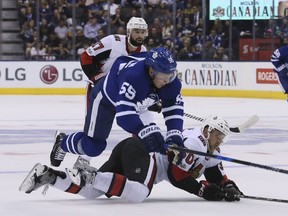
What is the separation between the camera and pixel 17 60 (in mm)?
19344

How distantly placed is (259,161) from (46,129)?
390 cm

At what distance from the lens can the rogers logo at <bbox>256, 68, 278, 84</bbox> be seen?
699 inches

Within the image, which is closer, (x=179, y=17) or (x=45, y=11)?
(x=179, y=17)

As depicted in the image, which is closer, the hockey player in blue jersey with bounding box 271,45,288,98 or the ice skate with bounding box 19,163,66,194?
the ice skate with bounding box 19,163,66,194

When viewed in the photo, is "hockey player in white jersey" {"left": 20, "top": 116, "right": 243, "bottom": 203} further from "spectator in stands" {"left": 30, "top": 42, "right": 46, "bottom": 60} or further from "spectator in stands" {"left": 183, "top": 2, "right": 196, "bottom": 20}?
"spectator in stands" {"left": 30, "top": 42, "right": 46, "bottom": 60}

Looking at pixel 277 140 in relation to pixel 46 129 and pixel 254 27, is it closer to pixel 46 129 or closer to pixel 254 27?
pixel 46 129

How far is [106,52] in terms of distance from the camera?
833cm

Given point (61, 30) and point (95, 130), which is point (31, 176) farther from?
point (61, 30)

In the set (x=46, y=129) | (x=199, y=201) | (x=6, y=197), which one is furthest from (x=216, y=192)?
(x=46, y=129)

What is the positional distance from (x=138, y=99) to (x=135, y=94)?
51 millimetres

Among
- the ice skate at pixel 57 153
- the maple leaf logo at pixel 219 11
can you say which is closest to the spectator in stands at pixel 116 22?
the maple leaf logo at pixel 219 11

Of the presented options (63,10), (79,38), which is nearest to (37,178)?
(79,38)

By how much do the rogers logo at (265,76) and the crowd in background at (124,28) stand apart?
2.81ft

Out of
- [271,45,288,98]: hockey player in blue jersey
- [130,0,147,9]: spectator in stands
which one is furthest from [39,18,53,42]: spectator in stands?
[271,45,288,98]: hockey player in blue jersey
